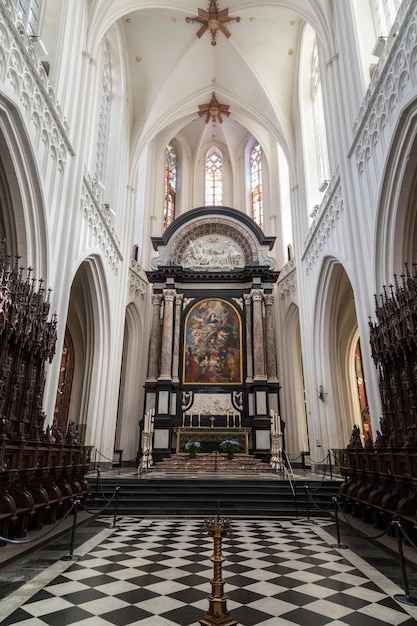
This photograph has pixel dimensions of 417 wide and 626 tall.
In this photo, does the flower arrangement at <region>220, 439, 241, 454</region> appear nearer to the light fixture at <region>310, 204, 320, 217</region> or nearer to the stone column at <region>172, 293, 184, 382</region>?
the stone column at <region>172, 293, 184, 382</region>

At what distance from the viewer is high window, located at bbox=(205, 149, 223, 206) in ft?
78.6

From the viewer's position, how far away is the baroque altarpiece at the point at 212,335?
16.0 meters

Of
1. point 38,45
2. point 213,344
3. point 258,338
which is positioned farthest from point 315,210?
point 38,45

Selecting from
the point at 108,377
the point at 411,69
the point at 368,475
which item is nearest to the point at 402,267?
the point at 411,69

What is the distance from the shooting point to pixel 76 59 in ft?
37.4

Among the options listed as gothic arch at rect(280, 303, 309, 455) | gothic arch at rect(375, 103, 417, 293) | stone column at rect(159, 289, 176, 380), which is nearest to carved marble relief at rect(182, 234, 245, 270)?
stone column at rect(159, 289, 176, 380)

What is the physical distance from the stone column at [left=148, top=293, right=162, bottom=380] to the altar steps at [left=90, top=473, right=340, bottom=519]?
6.84 meters

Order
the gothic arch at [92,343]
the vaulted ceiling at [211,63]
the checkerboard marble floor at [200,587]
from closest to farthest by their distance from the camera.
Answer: the checkerboard marble floor at [200,587] < the gothic arch at [92,343] < the vaulted ceiling at [211,63]

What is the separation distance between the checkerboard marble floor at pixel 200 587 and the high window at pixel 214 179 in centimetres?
2030

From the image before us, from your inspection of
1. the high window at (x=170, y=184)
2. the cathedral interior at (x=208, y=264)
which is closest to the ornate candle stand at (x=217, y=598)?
the cathedral interior at (x=208, y=264)

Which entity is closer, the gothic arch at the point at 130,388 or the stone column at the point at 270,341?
the stone column at the point at 270,341

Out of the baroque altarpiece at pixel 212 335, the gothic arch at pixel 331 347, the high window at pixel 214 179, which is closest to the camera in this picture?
the gothic arch at pixel 331 347

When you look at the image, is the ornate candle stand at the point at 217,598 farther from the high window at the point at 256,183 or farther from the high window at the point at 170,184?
the high window at the point at 170,184

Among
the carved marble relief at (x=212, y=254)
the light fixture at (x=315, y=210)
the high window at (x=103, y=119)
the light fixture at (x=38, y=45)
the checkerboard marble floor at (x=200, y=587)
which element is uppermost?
the high window at (x=103, y=119)
